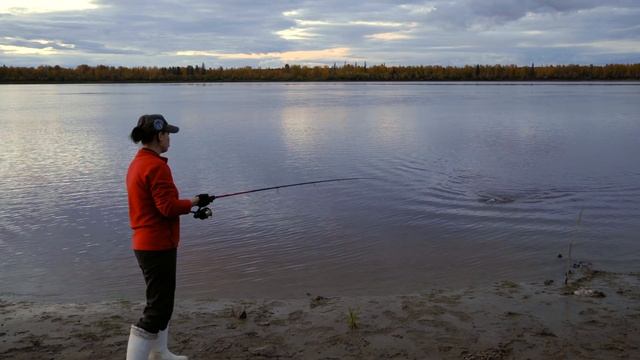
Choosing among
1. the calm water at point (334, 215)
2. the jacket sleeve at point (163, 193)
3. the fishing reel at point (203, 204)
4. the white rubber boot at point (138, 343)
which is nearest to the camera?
the jacket sleeve at point (163, 193)

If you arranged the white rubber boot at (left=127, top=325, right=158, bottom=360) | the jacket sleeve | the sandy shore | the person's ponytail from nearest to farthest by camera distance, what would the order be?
the jacket sleeve → the person's ponytail → the white rubber boot at (left=127, top=325, right=158, bottom=360) → the sandy shore

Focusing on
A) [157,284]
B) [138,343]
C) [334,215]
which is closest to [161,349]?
[138,343]

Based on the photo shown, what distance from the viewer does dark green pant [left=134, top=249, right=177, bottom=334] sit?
4.18 m

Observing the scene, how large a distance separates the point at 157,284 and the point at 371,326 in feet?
6.77

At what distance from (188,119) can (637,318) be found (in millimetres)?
28405

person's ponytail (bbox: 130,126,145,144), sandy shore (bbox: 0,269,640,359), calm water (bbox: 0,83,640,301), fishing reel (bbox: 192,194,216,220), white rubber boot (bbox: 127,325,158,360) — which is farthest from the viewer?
calm water (bbox: 0,83,640,301)

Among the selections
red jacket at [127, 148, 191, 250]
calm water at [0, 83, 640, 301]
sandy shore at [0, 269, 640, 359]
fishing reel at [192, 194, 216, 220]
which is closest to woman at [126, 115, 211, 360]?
red jacket at [127, 148, 191, 250]

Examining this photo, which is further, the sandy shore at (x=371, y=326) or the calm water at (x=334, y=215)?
the calm water at (x=334, y=215)

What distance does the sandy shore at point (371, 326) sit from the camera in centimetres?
498

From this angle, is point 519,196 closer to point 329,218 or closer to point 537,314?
point 329,218

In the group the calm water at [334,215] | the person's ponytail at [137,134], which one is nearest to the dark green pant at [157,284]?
the person's ponytail at [137,134]

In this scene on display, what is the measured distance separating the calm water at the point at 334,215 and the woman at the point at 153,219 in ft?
8.14

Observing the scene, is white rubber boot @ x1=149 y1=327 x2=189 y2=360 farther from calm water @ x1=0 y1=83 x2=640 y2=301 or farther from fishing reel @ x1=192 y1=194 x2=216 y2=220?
calm water @ x1=0 y1=83 x2=640 y2=301

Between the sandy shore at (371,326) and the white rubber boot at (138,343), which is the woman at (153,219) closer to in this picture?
the white rubber boot at (138,343)
